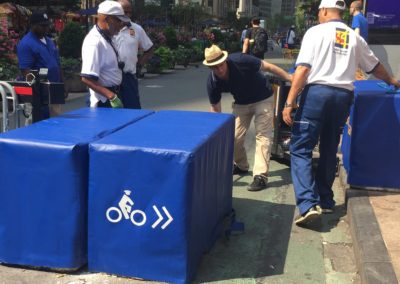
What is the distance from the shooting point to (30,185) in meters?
3.34

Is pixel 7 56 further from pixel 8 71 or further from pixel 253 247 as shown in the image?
pixel 253 247

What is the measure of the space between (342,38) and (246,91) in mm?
1412

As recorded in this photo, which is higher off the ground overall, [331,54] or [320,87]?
[331,54]

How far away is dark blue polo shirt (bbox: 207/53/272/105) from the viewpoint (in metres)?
5.18

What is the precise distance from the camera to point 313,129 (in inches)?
172

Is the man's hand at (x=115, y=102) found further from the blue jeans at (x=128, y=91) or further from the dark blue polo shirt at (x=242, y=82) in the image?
the dark blue polo shirt at (x=242, y=82)

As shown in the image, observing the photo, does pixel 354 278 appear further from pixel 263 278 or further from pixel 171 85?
pixel 171 85

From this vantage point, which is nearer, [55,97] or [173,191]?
[173,191]

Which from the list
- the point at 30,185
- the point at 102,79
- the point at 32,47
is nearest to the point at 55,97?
the point at 102,79

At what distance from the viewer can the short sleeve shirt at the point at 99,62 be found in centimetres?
465

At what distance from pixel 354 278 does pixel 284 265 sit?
1.64 feet

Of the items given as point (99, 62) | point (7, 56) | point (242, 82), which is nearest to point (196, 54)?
point (7, 56)

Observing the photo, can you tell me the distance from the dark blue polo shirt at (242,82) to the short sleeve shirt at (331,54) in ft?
3.01

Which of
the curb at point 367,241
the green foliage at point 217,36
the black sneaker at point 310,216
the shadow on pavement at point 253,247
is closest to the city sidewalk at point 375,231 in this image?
the curb at point 367,241
